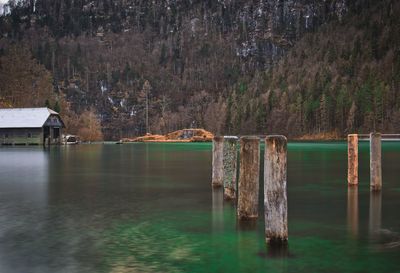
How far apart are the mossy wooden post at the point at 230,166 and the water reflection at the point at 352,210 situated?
15.2 ft

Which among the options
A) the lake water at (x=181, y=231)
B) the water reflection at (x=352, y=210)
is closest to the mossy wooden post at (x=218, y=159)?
the lake water at (x=181, y=231)

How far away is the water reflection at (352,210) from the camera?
15.4m

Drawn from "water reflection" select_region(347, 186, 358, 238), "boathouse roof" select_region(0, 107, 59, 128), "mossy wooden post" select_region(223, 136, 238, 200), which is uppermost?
"boathouse roof" select_region(0, 107, 59, 128)

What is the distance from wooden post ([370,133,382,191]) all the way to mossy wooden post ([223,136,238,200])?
6189mm

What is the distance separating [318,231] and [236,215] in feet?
11.5

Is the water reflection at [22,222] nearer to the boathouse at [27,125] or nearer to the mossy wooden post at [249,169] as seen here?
the mossy wooden post at [249,169]

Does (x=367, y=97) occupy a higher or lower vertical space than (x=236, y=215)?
higher

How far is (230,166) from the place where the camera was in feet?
71.1

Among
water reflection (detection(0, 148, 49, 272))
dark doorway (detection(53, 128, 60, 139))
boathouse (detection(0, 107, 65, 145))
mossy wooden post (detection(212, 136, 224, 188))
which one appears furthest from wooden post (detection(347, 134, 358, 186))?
dark doorway (detection(53, 128, 60, 139))

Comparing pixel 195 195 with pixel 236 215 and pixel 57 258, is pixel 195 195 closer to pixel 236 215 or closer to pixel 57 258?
pixel 236 215

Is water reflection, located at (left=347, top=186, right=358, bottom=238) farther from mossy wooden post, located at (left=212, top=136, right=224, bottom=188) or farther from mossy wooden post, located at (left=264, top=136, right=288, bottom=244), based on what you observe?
mossy wooden post, located at (left=212, top=136, right=224, bottom=188)

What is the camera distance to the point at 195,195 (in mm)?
23766

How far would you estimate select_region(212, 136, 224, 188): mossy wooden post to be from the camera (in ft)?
79.1

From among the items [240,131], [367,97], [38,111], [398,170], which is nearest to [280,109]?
[240,131]
